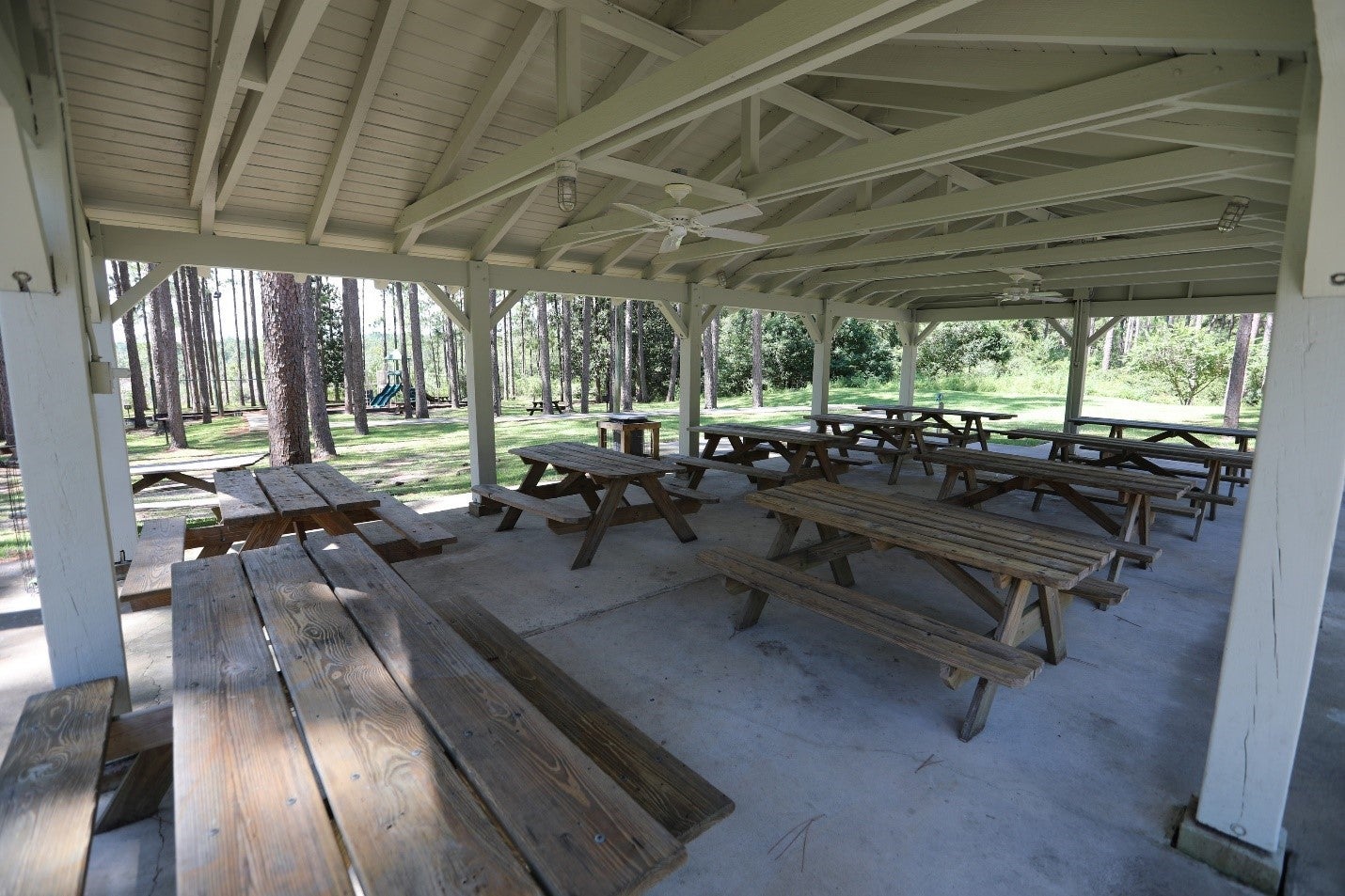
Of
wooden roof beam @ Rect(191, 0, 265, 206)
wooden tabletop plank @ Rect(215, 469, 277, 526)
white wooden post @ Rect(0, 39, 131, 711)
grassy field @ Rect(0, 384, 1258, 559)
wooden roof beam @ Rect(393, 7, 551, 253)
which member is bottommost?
grassy field @ Rect(0, 384, 1258, 559)

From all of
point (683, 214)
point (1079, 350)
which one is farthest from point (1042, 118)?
point (1079, 350)

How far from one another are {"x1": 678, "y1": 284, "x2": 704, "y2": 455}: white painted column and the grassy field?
96.7 inches

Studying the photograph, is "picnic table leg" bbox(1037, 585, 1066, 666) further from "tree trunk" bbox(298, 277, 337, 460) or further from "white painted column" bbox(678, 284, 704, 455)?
"tree trunk" bbox(298, 277, 337, 460)

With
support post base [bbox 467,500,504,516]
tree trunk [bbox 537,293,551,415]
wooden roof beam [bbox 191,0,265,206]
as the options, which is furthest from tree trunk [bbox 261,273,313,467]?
tree trunk [bbox 537,293,551,415]

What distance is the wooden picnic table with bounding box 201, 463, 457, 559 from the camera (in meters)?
3.63

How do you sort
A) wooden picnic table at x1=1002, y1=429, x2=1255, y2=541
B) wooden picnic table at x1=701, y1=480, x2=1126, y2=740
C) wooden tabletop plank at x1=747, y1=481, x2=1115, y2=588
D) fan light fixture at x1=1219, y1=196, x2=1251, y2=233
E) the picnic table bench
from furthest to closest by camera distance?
the picnic table bench, wooden picnic table at x1=1002, y1=429, x2=1255, y2=541, fan light fixture at x1=1219, y1=196, x2=1251, y2=233, wooden tabletop plank at x1=747, y1=481, x2=1115, y2=588, wooden picnic table at x1=701, y1=480, x2=1126, y2=740

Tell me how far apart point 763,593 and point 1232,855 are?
6.78ft

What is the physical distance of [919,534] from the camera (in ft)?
10.1

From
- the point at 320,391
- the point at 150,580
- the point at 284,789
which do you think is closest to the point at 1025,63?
the point at 284,789

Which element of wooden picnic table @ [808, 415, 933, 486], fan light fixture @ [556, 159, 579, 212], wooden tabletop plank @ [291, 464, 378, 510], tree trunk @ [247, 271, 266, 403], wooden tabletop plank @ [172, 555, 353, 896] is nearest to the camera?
wooden tabletop plank @ [172, 555, 353, 896]

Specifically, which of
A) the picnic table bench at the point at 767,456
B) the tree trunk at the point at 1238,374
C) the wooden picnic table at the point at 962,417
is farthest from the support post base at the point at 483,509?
the tree trunk at the point at 1238,374

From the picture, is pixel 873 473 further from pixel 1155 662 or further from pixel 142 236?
pixel 142 236

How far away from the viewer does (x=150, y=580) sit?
2891mm

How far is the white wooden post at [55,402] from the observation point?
194cm
